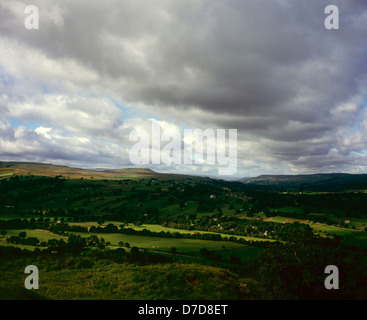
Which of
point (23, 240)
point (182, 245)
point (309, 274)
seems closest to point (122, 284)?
point (309, 274)

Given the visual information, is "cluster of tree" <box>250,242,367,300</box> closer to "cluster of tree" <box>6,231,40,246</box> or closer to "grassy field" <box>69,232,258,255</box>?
"grassy field" <box>69,232,258,255</box>

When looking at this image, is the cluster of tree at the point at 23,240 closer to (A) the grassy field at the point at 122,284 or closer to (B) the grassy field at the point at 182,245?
(B) the grassy field at the point at 182,245

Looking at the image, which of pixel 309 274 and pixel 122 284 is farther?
pixel 122 284

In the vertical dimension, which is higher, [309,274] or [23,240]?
[309,274]

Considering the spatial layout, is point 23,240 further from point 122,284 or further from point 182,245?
point 122,284

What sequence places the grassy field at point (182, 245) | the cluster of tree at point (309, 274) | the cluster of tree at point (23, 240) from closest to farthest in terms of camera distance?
the cluster of tree at point (309, 274), the grassy field at point (182, 245), the cluster of tree at point (23, 240)

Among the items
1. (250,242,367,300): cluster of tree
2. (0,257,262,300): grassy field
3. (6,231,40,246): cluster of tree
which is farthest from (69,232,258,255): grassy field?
(250,242,367,300): cluster of tree

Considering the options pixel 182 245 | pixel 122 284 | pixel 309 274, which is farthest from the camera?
pixel 182 245

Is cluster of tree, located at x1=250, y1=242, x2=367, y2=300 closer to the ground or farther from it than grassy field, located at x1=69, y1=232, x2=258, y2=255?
farther from it

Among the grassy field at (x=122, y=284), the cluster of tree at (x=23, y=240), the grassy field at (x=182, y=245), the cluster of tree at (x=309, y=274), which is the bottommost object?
the grassy field at (x=182, y=245)

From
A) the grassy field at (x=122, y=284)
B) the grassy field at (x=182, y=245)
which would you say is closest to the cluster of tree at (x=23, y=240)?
the grassy field at (x=182, y=245)
